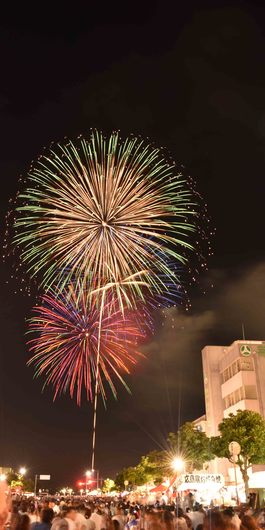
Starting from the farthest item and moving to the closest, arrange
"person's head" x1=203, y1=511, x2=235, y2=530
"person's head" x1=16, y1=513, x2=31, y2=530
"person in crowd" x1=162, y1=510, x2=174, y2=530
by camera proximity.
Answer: "person's head" x1=16, y1=513, x2=31, y2=530, "person in crowd" x1=162, y1=510, x2=174, y2=530, "person's head" x1=203, y1=511, x2=235, y2=530

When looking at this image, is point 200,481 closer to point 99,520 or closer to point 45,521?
point 99,520

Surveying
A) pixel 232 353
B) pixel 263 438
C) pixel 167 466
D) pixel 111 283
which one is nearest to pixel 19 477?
pixel 167 466

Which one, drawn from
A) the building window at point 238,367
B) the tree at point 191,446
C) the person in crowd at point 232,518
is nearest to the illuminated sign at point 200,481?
the tree at point 191,446

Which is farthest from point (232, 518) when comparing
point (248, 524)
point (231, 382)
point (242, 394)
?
point (231, 382)

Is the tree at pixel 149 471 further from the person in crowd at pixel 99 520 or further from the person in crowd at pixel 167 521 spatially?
the person in crowd at pixel 167 521

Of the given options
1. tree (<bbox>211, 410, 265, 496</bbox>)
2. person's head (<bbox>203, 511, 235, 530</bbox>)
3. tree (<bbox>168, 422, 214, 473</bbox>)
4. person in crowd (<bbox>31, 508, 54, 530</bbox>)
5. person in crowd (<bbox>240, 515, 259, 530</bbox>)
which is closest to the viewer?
person's head (<bbox>203, 511, 235, 530</bbox>)

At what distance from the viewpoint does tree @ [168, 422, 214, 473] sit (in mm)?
61594

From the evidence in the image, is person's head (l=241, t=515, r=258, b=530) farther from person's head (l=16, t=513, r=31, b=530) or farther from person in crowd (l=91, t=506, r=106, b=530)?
person in crowd (l=91, t=506, r=106, b=530)

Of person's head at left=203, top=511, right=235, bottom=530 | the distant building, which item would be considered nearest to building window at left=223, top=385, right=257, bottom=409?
the distant building

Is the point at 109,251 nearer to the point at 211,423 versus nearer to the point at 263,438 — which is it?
the point at 263,438

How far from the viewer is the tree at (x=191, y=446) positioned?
2425 inches

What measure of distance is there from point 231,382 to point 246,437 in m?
24.8

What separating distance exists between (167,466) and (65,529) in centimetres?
7578

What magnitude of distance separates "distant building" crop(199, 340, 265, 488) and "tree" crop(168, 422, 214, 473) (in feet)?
21.0
